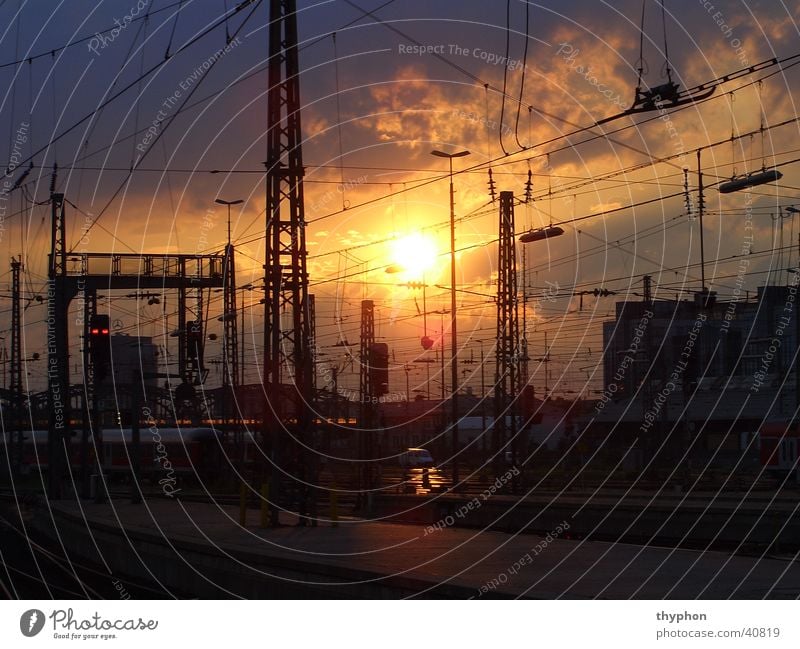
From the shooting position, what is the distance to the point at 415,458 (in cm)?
8050

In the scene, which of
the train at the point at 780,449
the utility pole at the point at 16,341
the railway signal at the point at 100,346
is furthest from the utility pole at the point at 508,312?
the utility pole at the point at 16,341

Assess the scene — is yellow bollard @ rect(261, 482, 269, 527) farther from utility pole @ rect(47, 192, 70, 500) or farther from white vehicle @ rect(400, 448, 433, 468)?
white vehicle @ rect(400, 448, 433, 468)

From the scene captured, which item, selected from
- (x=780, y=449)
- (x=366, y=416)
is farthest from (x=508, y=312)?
(x=780, y=449)

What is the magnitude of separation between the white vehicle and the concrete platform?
5087 centimetres

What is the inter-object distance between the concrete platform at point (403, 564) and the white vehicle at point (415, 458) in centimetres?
5087

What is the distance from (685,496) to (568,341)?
1844 inches

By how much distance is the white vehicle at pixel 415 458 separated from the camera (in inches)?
A: 3083

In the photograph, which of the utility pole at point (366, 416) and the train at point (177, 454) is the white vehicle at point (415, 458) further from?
the utility pole at point (366, 416)

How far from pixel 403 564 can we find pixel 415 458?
204ft

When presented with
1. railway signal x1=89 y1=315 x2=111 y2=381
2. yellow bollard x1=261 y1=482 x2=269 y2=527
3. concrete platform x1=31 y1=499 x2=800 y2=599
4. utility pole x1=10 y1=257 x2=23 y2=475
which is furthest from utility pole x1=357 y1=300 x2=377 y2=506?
utility pole x1=10 y1=257 x2=23 y2=475

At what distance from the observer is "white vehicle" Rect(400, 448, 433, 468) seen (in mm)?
78312

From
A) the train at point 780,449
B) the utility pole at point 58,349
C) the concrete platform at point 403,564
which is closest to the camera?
the concrete platform at point 403,564
